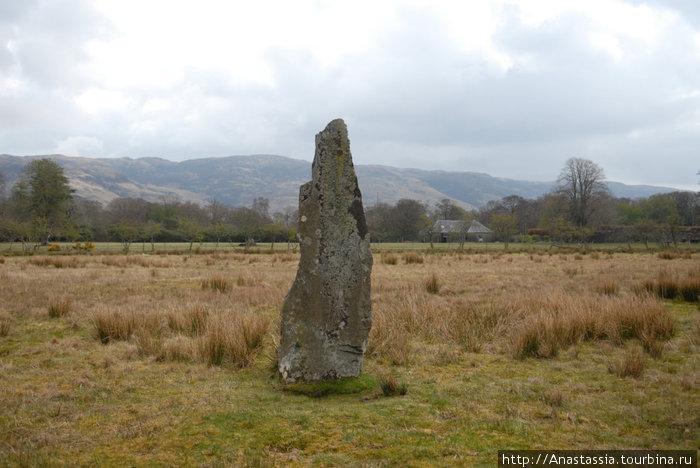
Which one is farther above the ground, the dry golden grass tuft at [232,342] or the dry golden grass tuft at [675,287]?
the dry golden grass tuft at [675,287]

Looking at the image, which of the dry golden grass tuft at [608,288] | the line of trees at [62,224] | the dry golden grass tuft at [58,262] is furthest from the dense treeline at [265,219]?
the dry golden grass tuft at [608,288]

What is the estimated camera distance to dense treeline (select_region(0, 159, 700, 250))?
45.8 m

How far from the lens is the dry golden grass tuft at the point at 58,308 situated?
28.8ft

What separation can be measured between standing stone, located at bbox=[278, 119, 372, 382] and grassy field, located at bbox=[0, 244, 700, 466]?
33cm

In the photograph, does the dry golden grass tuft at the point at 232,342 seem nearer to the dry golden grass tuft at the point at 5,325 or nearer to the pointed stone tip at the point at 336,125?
A: the pointed stone tip at the point at 336,125

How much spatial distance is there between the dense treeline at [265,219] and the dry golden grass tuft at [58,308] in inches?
1206

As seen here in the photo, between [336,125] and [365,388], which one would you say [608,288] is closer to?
[365,388]

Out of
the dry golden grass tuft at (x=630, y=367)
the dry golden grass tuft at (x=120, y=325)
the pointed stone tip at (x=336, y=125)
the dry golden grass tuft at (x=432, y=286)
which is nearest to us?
the dry golden grass tuft at (x=630, y=367)

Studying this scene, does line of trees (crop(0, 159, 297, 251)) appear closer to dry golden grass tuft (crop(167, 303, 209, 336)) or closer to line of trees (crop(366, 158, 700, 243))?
line of trees (crop(366, 158, 700, 243))

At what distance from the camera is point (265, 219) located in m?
67.4

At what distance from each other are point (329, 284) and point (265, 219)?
63.8 metres

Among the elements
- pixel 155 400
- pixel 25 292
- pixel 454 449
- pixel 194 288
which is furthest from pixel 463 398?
pixel 25 292

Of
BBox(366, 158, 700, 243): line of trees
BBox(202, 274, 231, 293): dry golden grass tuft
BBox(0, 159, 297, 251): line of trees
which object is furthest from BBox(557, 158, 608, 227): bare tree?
BBox(202, 274, 231, 293): dry golden grass tuft

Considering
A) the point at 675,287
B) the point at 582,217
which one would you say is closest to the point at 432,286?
the point at 675,287
